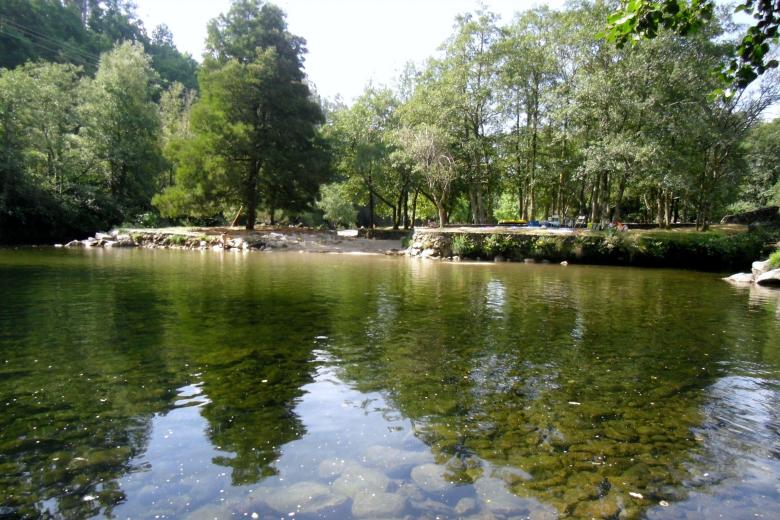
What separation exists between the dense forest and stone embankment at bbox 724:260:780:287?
9028mm

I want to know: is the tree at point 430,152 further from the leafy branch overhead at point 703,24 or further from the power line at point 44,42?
the power line at point 44,42

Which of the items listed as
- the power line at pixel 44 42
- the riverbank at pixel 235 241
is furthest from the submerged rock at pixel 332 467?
the power line at pixel 44 42

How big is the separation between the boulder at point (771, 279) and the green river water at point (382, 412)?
909cm

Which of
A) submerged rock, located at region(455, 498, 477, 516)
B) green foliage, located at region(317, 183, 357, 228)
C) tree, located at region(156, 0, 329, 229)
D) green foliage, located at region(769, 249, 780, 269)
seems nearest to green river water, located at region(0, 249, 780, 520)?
submerged rock, located at region(455, 498, 477, 516)

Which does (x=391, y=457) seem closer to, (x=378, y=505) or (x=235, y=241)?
(x=378, y=505)

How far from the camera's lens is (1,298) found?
41.4ft

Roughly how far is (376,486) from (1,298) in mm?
13082

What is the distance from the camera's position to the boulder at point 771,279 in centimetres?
1912

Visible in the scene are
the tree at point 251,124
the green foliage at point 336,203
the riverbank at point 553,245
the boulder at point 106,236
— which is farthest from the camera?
the green foliage at point 336,203

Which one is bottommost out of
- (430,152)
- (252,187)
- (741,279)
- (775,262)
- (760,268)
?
(741,279)

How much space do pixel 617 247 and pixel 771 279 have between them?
34.2 feet

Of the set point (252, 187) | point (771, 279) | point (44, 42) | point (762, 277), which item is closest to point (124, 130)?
point (252, 187)

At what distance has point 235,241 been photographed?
37.3 metres

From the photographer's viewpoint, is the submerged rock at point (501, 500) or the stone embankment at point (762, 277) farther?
the stone embankment at point (762, 277)
